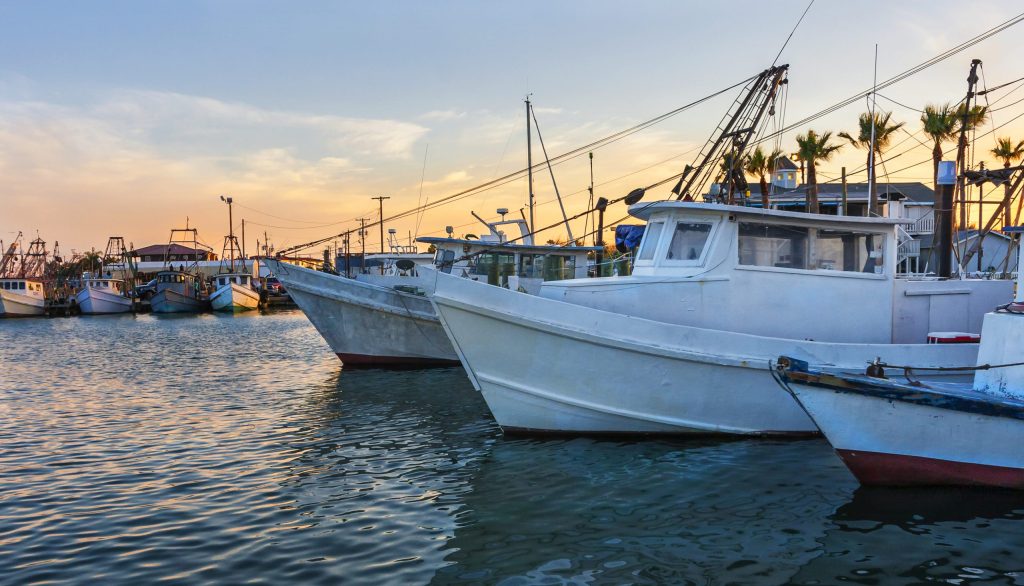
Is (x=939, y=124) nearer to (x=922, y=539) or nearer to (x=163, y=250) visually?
(x=922, y=539)

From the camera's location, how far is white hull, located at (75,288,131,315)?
60.1m

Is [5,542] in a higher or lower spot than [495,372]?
lower

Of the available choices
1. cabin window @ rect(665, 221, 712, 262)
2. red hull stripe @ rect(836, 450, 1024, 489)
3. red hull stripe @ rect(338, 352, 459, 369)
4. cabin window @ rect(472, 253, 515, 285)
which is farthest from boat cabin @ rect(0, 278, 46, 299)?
red hull stripe @ rect(836, 450, 1024, 489)

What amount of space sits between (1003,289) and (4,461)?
1557 centimetres

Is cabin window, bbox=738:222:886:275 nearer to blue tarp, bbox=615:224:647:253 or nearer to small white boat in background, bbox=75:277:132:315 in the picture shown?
blue tarp, bbox=615:224:647:253

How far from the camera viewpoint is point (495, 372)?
10508 mm

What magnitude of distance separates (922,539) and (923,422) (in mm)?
1452

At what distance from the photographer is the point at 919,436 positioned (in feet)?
26.1

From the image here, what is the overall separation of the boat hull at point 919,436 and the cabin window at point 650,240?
3.95 metres

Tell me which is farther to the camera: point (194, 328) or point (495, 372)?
point (194, 328)

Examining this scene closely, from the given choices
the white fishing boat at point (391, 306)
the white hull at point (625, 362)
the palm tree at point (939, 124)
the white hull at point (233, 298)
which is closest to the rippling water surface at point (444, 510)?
the white hull at point (625, 362)

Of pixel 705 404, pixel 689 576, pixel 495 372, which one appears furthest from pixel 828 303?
pixel 689 576

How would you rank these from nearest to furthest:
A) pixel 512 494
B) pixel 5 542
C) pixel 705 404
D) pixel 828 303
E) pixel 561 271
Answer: pixel 5 542 → pixel 512 494 → pixel 705 404 → pixel 828 303 → pixel 561 271

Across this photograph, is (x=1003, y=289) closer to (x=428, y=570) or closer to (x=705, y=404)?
(x=705, y=404)
